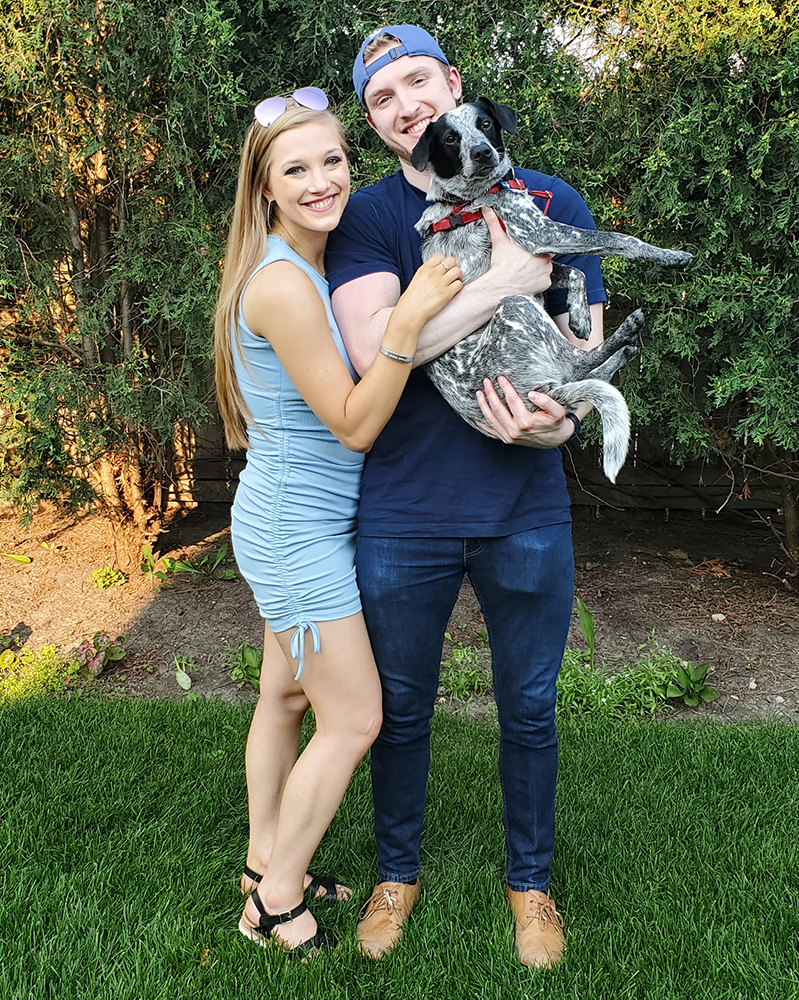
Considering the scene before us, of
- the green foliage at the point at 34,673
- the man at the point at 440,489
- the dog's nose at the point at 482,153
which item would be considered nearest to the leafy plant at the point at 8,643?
the green foliage at the point at 34,673

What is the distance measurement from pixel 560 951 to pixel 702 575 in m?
3.16

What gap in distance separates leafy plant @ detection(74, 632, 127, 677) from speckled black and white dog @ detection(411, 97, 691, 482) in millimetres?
2758

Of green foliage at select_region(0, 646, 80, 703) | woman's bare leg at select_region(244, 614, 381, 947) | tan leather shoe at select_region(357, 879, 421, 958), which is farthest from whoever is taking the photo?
green foliage at select_region(0, 646, 80, 703)

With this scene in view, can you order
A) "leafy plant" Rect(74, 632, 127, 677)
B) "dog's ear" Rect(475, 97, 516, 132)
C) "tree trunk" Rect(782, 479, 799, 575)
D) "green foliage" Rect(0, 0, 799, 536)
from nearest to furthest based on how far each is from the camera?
"dog's ear" Rect(475, 97, 516, 132) < "green foliage" Rect(0, 0, 799, 536) < "leafy plant" Rect(74, 632, 127, 677) < "tree trunk" Rect(782, 479, 799, 575)

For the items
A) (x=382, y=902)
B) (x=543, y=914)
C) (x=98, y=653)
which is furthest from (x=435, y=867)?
(x=98, y=653)

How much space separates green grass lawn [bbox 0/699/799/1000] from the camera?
204cm

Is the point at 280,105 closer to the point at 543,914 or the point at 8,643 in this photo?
the point at 543,914

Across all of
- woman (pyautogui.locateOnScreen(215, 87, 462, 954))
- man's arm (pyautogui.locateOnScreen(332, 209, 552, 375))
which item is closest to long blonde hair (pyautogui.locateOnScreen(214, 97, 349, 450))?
woman (pyautogui.locateOnScreen(215, 87, 462, 954))

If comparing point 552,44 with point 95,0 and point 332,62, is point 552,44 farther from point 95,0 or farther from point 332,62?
point 95,0

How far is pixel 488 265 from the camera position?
78.7 inches

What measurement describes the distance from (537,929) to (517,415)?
1.31 m

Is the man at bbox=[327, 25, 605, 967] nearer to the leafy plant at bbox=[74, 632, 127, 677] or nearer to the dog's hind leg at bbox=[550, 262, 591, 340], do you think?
the dog's hind leg at bbox=[550, 262, 591, 340]

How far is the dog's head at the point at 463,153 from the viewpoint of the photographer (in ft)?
6.19

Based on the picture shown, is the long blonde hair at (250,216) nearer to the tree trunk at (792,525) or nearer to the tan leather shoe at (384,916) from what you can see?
the tan leather shoe at (384,916)
